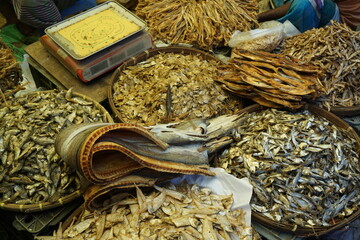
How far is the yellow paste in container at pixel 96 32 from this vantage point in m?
2.88

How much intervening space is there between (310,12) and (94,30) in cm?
247

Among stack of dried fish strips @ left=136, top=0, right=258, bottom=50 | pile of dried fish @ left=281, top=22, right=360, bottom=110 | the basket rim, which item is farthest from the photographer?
stack of dried fish strips @ left=136, top=0, right=258, bottom=50

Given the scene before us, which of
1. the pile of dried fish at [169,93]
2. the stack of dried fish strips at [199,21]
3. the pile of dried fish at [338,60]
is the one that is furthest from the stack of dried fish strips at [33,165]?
the pile of dried fish at [338,60]

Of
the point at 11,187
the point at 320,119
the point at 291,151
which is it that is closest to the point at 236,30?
the point at 320,119

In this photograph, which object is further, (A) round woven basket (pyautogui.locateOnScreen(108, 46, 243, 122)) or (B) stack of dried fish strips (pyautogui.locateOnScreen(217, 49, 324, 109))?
(A) round woven basket (pyautogui.locateOnScreen(108, 46, 243, 122))

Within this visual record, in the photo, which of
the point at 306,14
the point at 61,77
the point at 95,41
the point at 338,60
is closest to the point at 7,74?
the point at 61,77

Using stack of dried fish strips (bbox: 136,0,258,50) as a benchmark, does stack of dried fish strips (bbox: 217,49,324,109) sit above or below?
below

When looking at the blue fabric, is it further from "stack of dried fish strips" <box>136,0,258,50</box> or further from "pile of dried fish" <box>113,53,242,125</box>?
"pile of dried fish" <box>113,53,242,125</box>

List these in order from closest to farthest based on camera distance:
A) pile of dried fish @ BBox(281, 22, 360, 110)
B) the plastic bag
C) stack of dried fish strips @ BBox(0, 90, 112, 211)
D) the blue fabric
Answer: stack of dried fish strips @ BBox(0, 90, 112, 211), pile of dried fish @ BBox(281, 22, 360, 110), the plastic bag, the blue fabric

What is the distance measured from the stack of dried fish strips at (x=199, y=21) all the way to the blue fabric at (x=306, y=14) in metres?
0.48

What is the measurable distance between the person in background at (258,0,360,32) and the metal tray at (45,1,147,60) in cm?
170

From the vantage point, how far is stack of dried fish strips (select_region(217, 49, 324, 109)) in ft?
8.33

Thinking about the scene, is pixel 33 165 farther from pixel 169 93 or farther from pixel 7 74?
Answer: pixel 169 93

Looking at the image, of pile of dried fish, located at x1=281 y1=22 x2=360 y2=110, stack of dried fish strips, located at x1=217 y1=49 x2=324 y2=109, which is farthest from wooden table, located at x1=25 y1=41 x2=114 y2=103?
pile of dried fish, located at x1=281 y1=22 x2=360 y2=110
